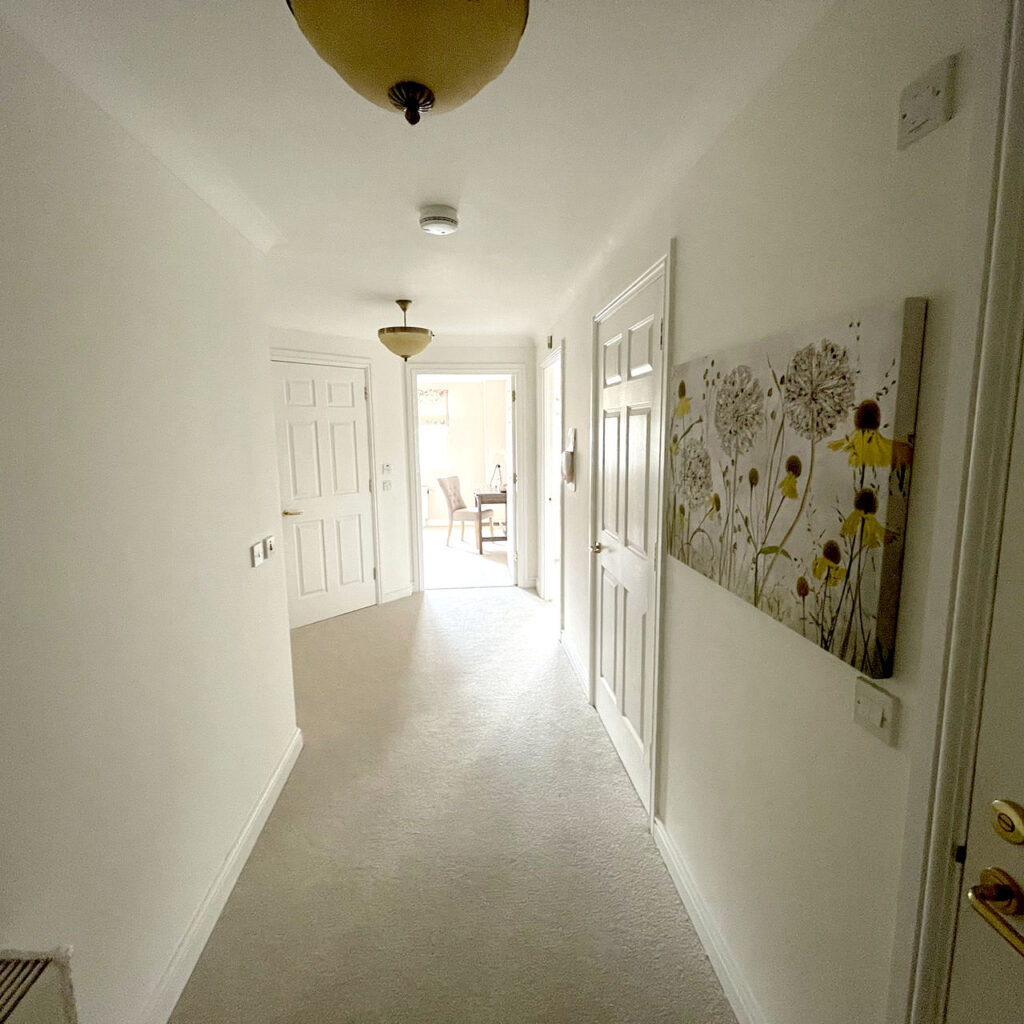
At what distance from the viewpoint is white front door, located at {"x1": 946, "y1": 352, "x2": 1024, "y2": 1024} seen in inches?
28.2

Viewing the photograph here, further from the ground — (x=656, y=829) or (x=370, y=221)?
(x=370, y=221)

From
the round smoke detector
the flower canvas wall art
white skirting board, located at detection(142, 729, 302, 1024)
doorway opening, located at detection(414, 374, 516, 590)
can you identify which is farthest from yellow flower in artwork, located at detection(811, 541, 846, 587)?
doorway opening, located at detection(414, 374, 516, 590)

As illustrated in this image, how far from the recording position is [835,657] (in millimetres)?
1029

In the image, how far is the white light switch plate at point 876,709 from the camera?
91 cm

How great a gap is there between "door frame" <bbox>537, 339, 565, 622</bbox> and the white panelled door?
4.86ft

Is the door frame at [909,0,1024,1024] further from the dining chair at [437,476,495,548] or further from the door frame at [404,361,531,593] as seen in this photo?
the dining chair at [437,476,495,548]

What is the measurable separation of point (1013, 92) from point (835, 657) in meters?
0.87

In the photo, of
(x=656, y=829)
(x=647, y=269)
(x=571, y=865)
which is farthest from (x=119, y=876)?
(x=647, y=269)

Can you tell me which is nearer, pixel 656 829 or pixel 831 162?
pixel 831 162

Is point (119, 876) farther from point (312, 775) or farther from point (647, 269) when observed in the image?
point (647, 269)

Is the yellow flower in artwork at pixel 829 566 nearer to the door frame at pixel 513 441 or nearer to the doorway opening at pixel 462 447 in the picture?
the door frame at pixel 513 441

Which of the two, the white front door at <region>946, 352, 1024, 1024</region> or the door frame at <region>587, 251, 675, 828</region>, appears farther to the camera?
the door frame at <region>587, 251, 675, 828</region>

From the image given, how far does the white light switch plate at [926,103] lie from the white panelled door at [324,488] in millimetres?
3842

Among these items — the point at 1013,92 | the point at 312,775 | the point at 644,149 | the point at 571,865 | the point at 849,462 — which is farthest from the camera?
the point at 312,775
